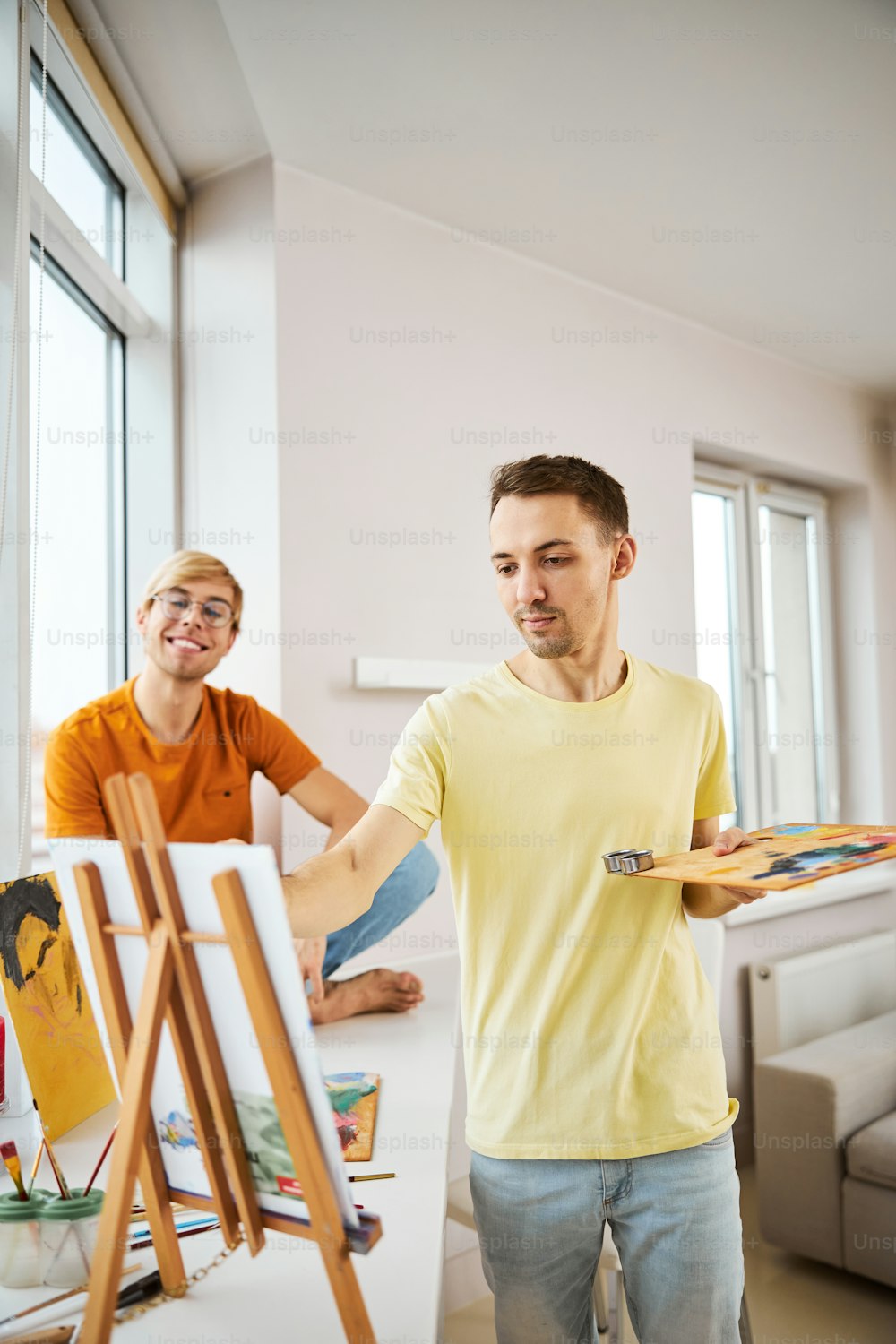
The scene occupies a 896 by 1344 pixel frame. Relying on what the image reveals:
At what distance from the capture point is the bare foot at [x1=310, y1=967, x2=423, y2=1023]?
2.06 m

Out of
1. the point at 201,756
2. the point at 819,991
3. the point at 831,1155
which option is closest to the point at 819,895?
the point at 819,991

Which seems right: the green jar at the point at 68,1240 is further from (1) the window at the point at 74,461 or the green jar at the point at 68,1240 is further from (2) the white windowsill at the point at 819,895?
(2) the white windowsill at the point at 819,895

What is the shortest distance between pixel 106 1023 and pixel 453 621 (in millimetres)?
1999

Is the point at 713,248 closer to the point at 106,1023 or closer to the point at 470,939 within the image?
the point at 470,939

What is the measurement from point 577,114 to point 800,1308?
3.00 m

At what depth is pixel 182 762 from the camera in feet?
6.84

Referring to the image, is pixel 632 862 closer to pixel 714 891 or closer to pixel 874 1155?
pixel 714 891

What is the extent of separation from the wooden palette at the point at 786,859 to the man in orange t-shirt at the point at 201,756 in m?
1.03

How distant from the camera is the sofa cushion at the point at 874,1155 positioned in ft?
8.25

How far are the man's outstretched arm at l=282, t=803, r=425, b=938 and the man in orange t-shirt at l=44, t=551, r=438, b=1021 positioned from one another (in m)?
0.84

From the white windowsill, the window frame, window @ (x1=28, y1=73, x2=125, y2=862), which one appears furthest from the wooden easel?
the white windowsill

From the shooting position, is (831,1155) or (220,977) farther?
(831,1155)

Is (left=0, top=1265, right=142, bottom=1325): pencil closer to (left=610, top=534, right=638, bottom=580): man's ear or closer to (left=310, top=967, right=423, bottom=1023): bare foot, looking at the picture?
(left=610, top=534, right=638, bottom=580): man's ear

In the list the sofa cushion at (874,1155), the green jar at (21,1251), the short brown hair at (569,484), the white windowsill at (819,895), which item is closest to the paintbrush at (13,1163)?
the green jar at (21,1251)
